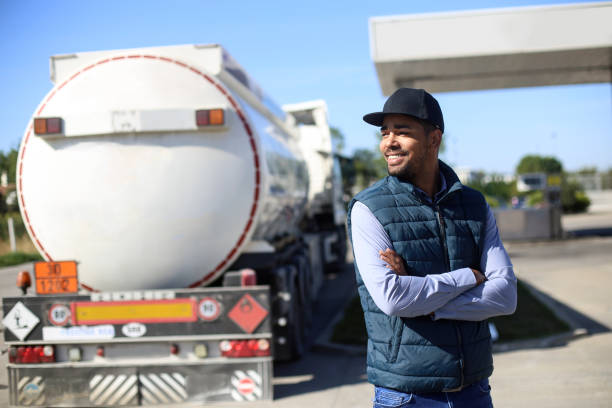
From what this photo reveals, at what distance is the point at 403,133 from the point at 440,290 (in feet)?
2.24

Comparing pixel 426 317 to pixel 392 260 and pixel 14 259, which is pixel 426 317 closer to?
pixel 392 260

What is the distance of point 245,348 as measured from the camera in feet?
18.3

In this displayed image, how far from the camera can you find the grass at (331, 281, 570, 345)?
841 centimetres

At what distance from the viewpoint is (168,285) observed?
18.6 ft

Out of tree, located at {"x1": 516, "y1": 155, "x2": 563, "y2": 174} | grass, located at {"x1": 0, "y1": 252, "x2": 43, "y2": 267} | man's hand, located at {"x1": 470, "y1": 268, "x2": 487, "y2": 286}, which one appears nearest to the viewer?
man's hand, located at {"x1": 470, "y1": 268, "x2": 487, "y2": 286}

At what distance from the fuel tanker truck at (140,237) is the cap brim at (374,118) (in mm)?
2879

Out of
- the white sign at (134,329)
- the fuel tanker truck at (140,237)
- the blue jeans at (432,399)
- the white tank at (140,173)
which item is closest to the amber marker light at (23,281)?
the fuel tanker truck at (140,237)

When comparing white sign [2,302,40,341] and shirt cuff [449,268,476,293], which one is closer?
shirt cuff [449,268,476,293]

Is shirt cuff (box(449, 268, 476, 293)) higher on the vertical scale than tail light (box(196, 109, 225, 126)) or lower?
lower

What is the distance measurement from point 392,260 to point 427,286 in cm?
17

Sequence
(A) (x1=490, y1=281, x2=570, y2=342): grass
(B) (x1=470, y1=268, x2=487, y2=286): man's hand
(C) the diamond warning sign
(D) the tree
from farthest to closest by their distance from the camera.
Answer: (D) the tree
(A) (x1=490, y1=281, x2=570, y2=342): grass
(C) the diamond warning sign
(B) (x1=470, y1=268, x2=487, y2=286): man's hand

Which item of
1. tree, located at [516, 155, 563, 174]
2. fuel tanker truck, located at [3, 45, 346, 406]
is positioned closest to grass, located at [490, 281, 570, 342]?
fuel tanker truck, located at [3, 45, 346, 406]

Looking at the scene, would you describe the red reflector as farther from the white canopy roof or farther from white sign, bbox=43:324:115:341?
the white canopy roof

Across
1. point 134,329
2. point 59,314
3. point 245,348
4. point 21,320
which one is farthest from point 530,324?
point 21,320
